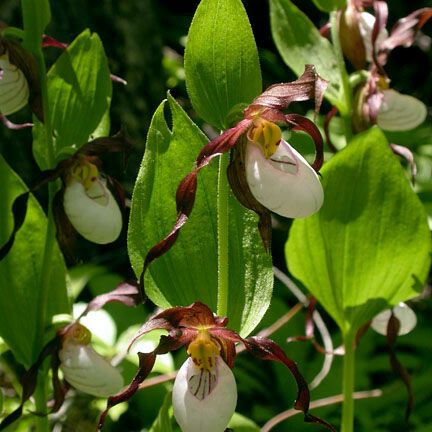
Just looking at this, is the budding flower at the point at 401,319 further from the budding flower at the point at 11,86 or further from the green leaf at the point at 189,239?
the budding flower at the point at 11,86

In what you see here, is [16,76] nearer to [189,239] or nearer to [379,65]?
[189,239]

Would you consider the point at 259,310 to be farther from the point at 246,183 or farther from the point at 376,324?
the point at 376,324

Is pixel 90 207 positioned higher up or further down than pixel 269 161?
further down

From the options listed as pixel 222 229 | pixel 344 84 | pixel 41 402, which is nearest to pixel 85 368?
pixel 41 402

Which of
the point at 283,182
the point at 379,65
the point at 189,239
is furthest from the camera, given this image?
the point at 379,65

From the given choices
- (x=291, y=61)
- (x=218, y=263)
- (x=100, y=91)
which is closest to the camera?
(x=218, y=263)

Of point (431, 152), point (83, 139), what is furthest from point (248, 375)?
point (83, 139)

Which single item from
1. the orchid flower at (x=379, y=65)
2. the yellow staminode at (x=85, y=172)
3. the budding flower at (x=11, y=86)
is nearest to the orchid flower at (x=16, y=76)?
the budding flower at (x=11, y=86)

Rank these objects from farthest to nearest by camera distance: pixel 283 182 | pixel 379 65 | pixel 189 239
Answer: pixel 379 65
pixel 189 239
pixel 283 182
